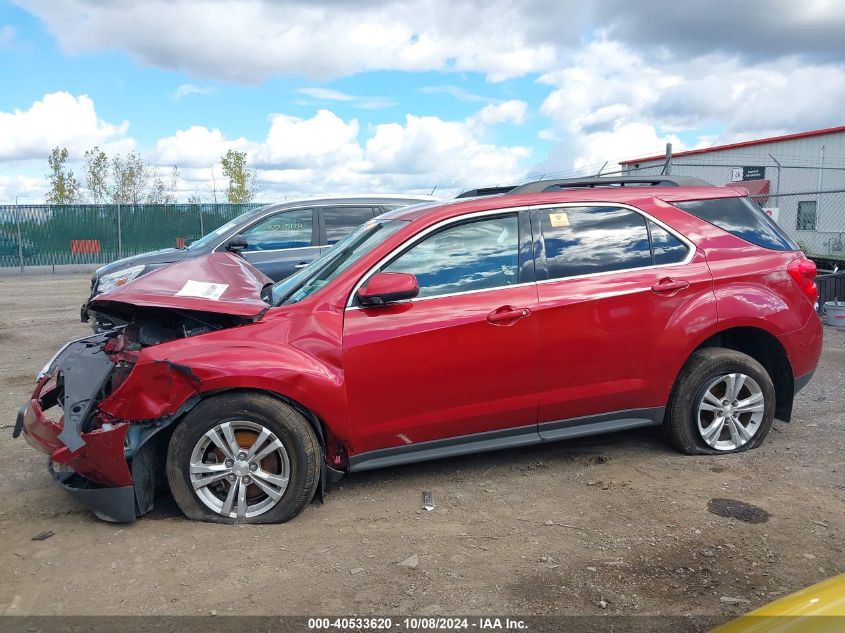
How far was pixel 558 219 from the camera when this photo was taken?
4.40 meters

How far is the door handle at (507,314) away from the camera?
4.09 meters

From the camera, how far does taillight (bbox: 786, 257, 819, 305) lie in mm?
4684

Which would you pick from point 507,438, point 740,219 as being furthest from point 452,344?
point 740,219

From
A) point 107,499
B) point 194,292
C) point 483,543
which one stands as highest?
point 194,292

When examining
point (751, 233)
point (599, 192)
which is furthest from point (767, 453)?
point (599, 192)

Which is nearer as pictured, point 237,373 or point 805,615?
point 805,615

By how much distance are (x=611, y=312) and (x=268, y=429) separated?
2126 millimetres

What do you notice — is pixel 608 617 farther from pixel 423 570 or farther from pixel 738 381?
pixel 738 381

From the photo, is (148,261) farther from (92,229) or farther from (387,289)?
(92,229)

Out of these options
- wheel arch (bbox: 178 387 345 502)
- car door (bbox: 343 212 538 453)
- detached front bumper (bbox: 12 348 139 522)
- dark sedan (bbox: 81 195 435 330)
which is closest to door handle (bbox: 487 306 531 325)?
car door (bbox: 343 212 538 453)

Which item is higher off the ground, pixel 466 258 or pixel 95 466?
pixel 466 258

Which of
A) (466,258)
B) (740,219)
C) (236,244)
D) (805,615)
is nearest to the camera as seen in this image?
(805,615)

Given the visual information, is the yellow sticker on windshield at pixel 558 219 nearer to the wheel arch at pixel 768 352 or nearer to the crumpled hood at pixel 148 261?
the wheel arch at pixel 768 352

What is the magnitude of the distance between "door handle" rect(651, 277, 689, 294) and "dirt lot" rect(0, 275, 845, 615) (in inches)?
45.0
